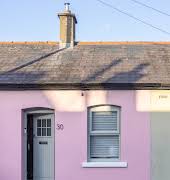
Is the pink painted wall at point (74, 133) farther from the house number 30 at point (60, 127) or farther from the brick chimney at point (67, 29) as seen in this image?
the brick chimney at point (67, 29)

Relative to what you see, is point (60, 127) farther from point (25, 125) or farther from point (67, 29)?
point (67, 29)

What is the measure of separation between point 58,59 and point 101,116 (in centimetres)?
271

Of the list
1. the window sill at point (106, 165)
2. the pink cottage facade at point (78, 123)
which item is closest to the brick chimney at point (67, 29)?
the pink cottage facade at point (78, 123)

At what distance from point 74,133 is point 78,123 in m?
0.33

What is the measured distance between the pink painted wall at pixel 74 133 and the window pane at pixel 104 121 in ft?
1.17

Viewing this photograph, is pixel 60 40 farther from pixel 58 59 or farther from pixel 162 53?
pixel 162 53

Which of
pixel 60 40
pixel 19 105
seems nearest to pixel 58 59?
pixel 60 40

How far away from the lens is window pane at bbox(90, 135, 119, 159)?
14.1 m

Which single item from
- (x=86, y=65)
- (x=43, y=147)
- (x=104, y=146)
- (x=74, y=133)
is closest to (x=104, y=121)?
(x=104, y=146)

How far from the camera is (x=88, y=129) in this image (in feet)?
45.8

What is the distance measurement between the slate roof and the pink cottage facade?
3cm

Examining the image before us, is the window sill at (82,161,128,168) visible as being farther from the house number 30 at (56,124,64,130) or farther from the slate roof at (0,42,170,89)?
the slate roof at (0,42,170,89)

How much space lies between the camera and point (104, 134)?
14.1 m

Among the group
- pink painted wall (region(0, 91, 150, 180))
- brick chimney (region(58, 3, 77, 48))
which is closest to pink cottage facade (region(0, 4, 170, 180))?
pink painted wall (region(0, 91, 150, 180))
